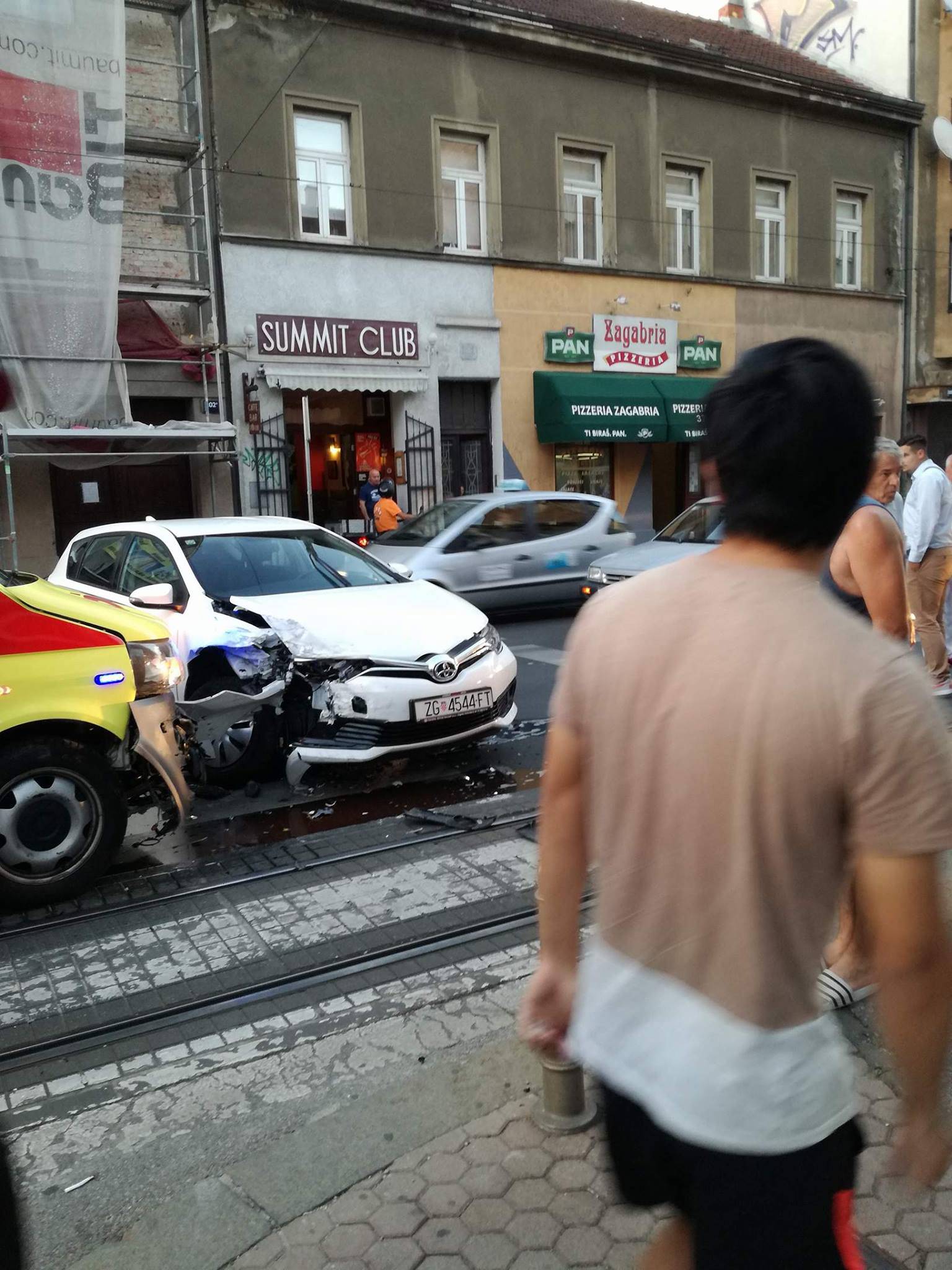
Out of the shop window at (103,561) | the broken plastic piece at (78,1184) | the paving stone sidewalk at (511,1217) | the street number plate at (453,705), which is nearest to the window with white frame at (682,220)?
the shop window at (103,561)

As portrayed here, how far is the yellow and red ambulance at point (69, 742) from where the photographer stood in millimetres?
4801

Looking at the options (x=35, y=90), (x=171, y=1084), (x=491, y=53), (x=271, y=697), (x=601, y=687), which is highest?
(x=491, y=53)

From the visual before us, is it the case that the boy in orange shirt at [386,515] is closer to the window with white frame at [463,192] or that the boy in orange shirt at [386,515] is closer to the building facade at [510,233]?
the building facade at [510,233]

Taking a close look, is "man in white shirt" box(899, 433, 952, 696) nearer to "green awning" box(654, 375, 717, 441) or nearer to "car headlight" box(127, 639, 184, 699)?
"car headlight" box(127, 639, 184, 699)

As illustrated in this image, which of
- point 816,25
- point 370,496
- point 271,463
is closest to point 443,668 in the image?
point 370,496

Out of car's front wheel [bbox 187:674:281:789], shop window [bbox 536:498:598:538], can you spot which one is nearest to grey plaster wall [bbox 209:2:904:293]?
shop window [bbox 536:498:598:538]

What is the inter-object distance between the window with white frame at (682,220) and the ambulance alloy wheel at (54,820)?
19049mm

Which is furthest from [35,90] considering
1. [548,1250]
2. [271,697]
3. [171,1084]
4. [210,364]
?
[548,1250]

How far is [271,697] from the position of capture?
6.55 metres

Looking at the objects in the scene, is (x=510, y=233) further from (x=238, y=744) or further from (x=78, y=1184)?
(x=78, y=1184)

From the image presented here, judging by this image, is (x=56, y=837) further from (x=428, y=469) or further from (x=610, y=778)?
(x=428, y=469)

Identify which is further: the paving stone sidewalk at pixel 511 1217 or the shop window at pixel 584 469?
the shop window at pixel 584 469

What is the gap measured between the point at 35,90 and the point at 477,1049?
1485cm

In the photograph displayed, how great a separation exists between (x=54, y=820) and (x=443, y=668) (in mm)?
2412
